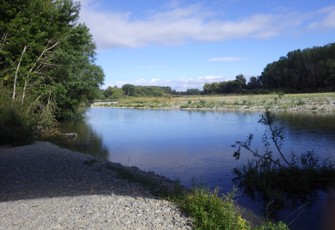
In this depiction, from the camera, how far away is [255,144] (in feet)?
65.4

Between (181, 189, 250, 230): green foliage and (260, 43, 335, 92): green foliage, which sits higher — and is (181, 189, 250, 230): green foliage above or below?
below

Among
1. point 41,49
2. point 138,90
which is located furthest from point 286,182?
point 138,90

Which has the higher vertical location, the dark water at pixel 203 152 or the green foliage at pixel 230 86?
the green foliage at pixel 230 86

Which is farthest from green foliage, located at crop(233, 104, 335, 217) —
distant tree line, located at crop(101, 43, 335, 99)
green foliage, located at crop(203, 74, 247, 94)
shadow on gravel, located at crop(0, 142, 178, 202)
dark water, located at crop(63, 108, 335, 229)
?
green foliage, located at crop(203, 74, 247, 94)

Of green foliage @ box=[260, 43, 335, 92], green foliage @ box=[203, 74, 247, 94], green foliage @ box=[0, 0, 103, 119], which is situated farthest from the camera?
green foliage @ box=[203, 74, 247, 94]

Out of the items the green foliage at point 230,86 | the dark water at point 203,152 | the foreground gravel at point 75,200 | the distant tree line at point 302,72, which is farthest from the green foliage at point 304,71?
the foreground gravel at point 75,200

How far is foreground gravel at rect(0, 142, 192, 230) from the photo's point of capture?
21.3 feet

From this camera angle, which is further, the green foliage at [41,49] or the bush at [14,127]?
the green foliage at [41,49]

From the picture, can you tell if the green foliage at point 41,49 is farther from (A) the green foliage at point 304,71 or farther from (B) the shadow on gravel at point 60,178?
(A) the green foliage at point 304,71

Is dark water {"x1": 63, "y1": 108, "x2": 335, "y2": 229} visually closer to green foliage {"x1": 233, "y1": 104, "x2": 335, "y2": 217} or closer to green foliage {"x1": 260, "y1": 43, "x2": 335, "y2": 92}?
green foliage {"x1": 233, "y1": 104, "x2": 335, "y2": 217}

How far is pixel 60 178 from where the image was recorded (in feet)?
33.5

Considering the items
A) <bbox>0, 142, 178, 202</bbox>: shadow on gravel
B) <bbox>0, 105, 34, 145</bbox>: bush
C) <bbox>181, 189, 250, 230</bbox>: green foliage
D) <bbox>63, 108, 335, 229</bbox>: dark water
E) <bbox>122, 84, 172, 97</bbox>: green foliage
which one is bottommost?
<bbox>63, 108, 335, 229</bbox>: dark water

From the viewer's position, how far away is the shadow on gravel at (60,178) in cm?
877

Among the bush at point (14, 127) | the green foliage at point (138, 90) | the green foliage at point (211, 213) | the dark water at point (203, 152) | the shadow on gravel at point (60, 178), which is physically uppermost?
the green foliage at point (138, 90)
